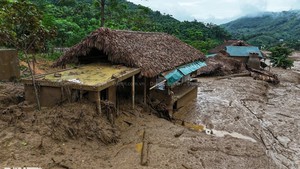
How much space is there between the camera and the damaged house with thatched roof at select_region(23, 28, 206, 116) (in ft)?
28.3

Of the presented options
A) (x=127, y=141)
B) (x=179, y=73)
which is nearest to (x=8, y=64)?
(x=127, y=141)

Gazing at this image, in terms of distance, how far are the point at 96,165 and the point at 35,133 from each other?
6.85 ft

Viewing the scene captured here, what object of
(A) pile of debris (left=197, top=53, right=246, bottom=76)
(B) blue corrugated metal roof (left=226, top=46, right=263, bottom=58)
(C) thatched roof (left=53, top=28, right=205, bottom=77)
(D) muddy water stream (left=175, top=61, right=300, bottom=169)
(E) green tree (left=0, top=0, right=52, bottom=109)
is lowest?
(D) muddy water stream (left=175, top=61, right=300, bottom=169)

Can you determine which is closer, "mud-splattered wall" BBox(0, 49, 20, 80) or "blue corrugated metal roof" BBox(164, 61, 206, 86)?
"blue corrugated metal roof" BBox(164, 61, 206, 86)

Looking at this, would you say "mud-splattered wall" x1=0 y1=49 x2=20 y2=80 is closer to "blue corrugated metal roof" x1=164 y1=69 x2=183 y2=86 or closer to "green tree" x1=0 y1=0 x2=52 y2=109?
"green tree" x1=0 y1=0 x2=52 y2=109

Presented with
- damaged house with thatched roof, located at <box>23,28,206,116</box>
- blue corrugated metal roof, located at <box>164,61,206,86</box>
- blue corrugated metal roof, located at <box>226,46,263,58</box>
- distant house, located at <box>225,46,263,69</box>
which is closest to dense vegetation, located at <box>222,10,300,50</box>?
blue corrugated metal roof, located at <box>226,46,263,58</box>

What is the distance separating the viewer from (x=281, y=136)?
1214 centimetres

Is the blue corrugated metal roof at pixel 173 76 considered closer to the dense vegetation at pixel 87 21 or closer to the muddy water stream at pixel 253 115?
the muddy water stream at pixel 253 115

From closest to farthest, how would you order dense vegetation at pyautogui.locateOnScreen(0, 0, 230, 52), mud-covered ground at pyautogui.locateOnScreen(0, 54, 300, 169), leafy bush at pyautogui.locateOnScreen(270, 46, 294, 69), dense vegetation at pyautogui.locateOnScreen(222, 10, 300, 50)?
mud-covered ground at pyautogui.locateOnScreen(0, 54, 300, 169) → dense vegetation at pyautogui.locateOnScreen(0, 0, 230, 52) → leafy bush at pyautogui.locateOnScreen(270, 46, 294, 69) → dense vegetation at pyautogui.locateOnScreen(222, 10, 300, 50)

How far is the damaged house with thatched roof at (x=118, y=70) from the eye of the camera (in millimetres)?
8625

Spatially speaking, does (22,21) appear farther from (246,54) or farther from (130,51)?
(246,54)

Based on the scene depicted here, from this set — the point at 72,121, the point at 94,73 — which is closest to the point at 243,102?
the point at 94,73

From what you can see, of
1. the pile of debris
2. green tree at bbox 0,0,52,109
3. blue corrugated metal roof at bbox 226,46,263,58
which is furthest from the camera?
blue corrugated metal roof at bbox 226,46,263,58

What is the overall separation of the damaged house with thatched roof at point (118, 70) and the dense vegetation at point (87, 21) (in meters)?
1.87
